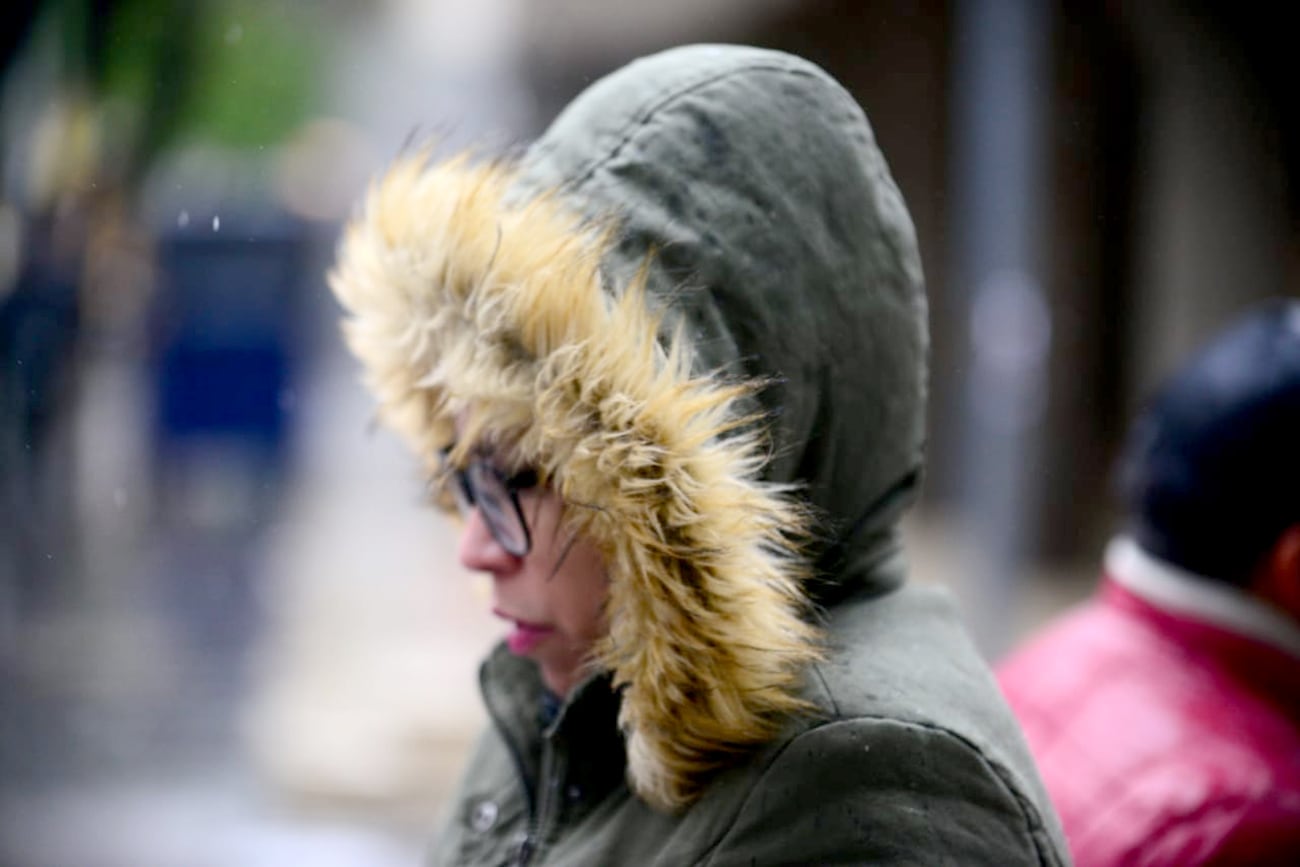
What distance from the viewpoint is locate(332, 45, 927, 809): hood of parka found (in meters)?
1.16

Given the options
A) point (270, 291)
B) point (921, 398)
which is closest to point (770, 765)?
point (921, 398)

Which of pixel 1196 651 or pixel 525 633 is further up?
pixel 525 633

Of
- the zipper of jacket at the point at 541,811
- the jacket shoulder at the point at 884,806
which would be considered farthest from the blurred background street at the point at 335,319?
the jacket shoulder at the point at 884,806

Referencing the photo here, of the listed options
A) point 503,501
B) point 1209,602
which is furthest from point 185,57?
point 1209,602

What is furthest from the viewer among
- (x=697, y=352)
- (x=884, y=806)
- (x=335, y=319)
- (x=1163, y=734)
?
(x=335, y=319)

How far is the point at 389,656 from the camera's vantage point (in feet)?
16.2

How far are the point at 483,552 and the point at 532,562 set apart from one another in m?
0.05

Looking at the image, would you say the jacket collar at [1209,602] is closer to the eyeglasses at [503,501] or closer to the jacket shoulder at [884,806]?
the jacket shoulder at [884,806]

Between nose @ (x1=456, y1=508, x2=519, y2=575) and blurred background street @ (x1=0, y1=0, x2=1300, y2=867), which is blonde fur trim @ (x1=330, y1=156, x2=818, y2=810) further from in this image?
blurred background street @ (x1=0, y1=0, x2=1300, y2=867)

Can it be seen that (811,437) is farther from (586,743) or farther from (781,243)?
(586,743)

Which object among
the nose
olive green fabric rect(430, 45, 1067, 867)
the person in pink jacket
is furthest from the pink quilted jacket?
the nose

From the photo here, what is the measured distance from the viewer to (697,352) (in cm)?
121

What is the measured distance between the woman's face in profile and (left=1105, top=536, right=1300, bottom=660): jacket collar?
0.84m

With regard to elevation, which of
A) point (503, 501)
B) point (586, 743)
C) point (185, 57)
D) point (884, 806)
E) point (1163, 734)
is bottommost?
point (1163, 734)
